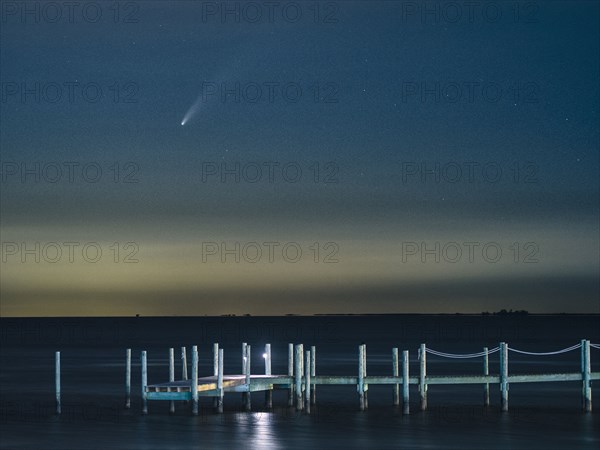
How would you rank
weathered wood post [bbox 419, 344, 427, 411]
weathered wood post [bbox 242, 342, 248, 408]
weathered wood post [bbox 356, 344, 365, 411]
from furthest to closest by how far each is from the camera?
1. weathered wood post [bbox 242, 342, 248, 408]
2. weathered wood post [bbox 356, 344, 365, 411]
3. weathered wood post [bbox 419, 344, 427, 411]

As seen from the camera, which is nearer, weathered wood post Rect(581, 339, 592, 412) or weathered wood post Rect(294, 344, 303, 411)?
weathered wood post Rect(294, 344, 303, 411)

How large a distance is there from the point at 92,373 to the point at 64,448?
3464 centimetres

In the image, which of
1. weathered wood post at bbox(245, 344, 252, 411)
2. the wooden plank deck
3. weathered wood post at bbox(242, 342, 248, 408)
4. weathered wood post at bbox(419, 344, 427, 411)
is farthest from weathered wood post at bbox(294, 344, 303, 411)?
weathered wood post at bbox(419, 344, 427, 411)

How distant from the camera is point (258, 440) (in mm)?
33156

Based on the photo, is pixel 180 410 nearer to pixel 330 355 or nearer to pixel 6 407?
pixel 6 407

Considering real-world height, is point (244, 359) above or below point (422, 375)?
above

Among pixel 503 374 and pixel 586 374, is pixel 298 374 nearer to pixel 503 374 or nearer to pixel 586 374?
pixel 503 374

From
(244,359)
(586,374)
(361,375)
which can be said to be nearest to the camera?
(361,375)

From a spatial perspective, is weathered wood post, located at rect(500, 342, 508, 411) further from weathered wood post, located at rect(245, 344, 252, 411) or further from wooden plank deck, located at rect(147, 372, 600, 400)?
weathered wood post, located at rect(245, 344, 252, 411)

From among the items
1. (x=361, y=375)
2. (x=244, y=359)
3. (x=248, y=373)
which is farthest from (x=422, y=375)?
(x=244, y=359)

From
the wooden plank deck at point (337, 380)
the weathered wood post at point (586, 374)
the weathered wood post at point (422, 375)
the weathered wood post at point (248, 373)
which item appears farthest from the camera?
the weathered wood post at point (586, 374)

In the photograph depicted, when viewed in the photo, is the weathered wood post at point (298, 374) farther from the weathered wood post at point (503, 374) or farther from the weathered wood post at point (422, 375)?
the weathered wood post at point (503, 374)

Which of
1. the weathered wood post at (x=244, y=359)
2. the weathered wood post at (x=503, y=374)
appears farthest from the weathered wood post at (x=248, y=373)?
the weathered wood post at (x=503, y=374)

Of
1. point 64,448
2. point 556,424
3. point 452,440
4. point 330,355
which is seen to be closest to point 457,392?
point 556,424
